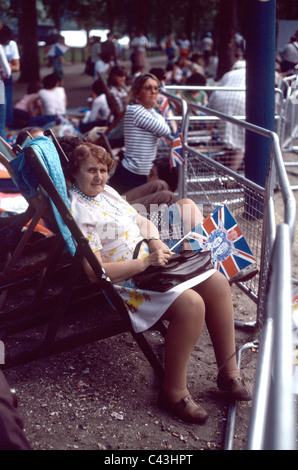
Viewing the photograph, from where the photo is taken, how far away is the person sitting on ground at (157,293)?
9.02 ft

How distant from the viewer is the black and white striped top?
524 centimetres

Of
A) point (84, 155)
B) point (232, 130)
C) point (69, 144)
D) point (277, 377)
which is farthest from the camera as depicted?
point (232, 130)

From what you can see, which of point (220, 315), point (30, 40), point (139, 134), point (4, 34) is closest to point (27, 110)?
point (4, 34)

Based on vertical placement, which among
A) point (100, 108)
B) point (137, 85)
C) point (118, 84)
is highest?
point (137, 85)

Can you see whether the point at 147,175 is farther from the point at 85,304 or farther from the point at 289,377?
the point at 289,377

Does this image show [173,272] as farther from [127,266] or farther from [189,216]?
[189,216]

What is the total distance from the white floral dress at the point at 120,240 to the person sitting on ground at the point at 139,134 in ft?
6.62

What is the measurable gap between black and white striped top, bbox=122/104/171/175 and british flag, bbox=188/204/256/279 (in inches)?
85.0

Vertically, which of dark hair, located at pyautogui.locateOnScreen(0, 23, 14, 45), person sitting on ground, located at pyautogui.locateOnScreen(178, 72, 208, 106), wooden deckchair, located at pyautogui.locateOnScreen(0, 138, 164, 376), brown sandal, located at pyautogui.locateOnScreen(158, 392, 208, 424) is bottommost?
brown sandal, located at pyautogui.locateOnScreen(158, 392, 208, 424)

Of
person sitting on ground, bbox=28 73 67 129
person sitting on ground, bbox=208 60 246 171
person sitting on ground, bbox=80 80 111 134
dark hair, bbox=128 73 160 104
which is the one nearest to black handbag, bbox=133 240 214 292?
dark hair, bbox=128 73 160 104

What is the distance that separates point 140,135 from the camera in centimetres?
531

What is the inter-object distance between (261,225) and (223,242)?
39 centimetres

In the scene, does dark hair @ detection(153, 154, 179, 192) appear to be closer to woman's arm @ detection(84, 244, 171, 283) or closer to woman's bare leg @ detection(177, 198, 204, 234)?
woman's bare leg @ detection(177, 198, 204, 234)

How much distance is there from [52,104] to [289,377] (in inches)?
327
